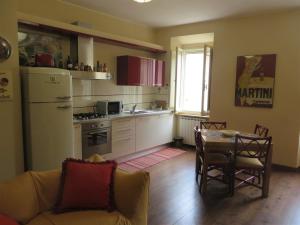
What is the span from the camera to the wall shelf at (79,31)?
10.8 ft

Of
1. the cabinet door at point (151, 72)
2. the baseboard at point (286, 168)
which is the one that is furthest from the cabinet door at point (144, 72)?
the baseboard at point (286, 168)

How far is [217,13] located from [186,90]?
78.8 inches

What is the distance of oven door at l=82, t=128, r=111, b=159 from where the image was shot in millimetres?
3829

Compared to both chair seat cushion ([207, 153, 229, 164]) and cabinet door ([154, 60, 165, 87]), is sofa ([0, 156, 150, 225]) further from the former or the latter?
cabinet door ([154, 60, 165, 87])

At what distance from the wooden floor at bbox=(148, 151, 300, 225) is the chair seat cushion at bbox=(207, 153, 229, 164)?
1.35 ft

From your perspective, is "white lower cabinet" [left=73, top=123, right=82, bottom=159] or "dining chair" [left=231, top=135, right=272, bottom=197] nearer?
"dining chair" [left=231, top=135, right=272, bottom=197]

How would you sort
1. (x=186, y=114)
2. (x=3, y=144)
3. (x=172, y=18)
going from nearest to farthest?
(x=3, y=144) → (x=172, y=18) → (x=186, y=114)

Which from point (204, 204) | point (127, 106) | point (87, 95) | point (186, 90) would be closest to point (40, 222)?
point (204, 204)

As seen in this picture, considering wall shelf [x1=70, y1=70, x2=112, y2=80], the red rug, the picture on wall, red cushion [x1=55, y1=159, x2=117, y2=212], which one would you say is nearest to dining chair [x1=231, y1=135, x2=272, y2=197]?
the picture on wall

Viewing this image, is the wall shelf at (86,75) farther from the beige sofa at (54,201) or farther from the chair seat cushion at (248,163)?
the chair seat cushion at (248,163)

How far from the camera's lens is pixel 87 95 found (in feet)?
14.5

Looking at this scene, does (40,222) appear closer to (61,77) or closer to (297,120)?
(61,77)

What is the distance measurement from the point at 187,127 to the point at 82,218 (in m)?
4.13

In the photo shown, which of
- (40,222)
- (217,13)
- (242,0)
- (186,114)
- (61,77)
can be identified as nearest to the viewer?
(40,222)
